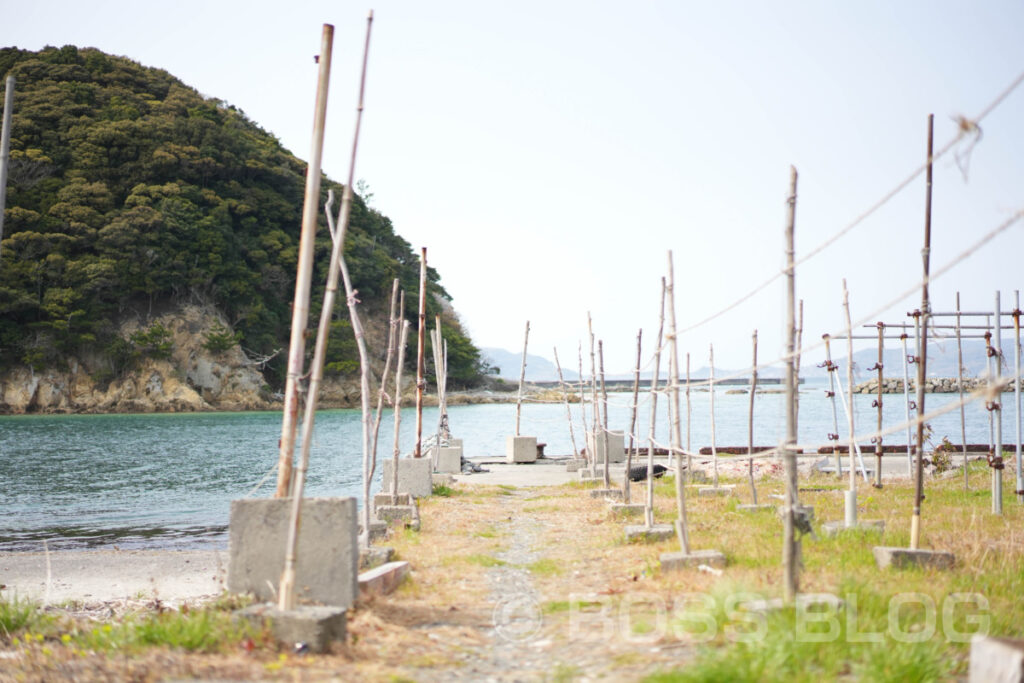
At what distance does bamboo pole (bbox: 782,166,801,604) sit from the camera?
5.74m

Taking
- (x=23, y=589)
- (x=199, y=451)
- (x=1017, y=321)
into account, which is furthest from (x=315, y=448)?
(x=1017, y=321)

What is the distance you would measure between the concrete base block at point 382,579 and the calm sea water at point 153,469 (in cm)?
357

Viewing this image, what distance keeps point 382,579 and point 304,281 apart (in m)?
2.56

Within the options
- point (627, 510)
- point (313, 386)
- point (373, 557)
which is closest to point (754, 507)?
point (627, 510)

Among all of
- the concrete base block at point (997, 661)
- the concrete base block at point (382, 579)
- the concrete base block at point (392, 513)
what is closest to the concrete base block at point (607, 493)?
the concrete base block at point (392, 513)

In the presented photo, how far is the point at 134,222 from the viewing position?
62.6 metres

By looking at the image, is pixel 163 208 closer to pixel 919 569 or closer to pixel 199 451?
pixel 199 451

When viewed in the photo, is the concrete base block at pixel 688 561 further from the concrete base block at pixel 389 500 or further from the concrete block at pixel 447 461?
the concrete block at pixel 447 461

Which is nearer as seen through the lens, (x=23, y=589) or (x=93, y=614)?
(x=93, y=614)

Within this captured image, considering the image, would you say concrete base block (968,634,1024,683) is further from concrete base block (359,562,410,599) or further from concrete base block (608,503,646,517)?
concrete base block (608,503,646,517)

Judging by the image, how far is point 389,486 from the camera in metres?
14.2

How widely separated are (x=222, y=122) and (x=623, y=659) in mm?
83974

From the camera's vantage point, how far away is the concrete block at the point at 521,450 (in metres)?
24.8

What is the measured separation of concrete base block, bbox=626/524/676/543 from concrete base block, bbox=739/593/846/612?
12.9 feet
